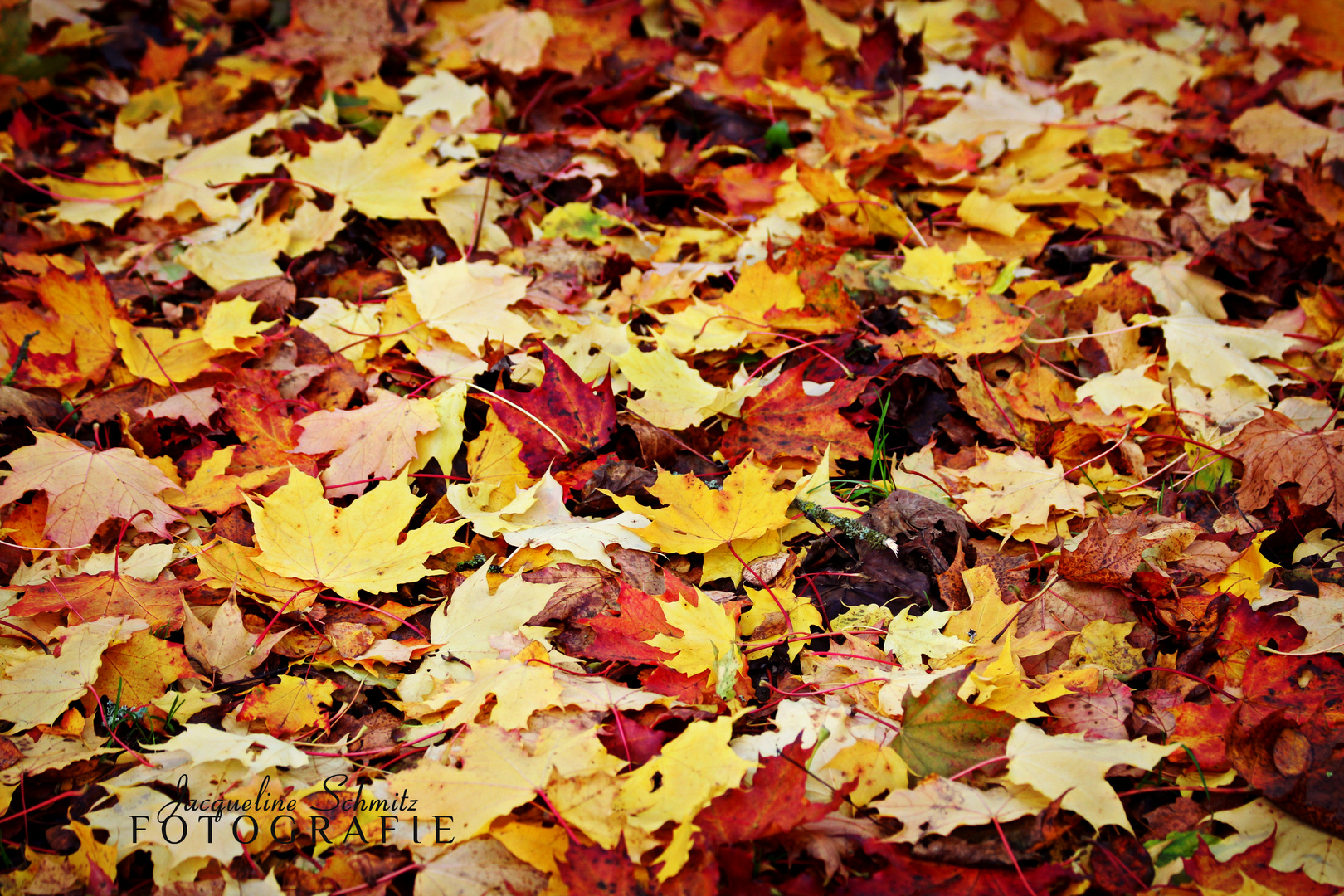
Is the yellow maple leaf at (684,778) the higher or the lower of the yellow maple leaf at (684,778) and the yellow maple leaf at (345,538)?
the lower

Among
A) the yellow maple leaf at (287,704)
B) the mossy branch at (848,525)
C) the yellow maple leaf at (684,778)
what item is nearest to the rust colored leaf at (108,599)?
the yellow maple leaf at (287,704)

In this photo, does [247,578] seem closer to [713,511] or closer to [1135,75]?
[713,511]

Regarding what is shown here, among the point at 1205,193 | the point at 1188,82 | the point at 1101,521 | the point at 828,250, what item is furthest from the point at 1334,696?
the point at 1188,82

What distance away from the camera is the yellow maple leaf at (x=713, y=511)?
1.66 meters

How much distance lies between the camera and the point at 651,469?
6.14 feet

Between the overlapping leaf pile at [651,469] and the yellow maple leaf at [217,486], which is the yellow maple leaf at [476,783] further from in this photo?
the yellow maple leaf at [217,486]

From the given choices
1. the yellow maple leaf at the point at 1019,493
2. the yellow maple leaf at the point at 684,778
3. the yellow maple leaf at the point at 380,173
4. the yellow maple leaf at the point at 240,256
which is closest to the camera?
the yellow maple leaf at the point at 684,778

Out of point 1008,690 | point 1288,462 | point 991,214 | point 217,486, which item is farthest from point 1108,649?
point 217,486

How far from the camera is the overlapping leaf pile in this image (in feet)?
4.26

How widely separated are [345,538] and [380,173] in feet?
4.32

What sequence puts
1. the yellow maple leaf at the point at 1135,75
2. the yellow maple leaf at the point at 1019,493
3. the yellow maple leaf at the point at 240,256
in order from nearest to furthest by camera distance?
the yellow maple leaf at the point at 1019,493
the yellow maple leaf at the point at 240,256
the yellow maple leaf at the point at 1135,75

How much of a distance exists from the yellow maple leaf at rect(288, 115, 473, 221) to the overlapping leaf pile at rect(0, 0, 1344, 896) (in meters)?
0.01

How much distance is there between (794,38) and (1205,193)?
5.18 ft

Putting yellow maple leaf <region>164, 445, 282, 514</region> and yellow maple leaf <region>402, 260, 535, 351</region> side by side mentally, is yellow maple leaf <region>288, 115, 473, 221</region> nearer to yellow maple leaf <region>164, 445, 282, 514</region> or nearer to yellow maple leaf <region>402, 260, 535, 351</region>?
yellow maple leaf <region>402, 260, 535, 351</region>
